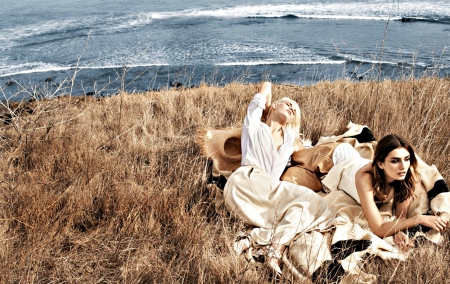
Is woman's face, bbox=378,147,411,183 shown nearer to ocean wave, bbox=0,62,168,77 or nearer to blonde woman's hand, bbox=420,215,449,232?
blonde woman's hand, bbox=420,215,449,232

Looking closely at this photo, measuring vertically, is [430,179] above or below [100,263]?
above

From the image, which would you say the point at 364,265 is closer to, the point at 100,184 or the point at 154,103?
the point at 100,184

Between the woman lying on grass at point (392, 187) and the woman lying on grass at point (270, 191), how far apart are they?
0.34 meters

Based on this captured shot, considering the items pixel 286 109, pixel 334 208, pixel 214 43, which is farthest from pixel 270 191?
pixel 214 43

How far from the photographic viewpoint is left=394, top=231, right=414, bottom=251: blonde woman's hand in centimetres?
300

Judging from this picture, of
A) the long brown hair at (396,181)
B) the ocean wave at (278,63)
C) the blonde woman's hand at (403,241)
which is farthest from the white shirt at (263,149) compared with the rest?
the ocean wave at (278,63)

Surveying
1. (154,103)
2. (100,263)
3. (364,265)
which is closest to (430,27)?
(154,103)

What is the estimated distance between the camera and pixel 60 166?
4.02 meters

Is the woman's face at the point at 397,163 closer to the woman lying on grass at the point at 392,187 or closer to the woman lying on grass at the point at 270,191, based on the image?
the woman lying on grass at the point at 392,187

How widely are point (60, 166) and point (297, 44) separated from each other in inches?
368

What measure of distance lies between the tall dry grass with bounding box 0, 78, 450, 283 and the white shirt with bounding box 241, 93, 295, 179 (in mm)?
472

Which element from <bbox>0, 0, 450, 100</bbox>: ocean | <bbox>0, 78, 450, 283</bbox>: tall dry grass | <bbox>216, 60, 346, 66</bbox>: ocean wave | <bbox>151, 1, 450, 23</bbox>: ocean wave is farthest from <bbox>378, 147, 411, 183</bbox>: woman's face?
<bbox>151, 1, 450, 23</bbox>: ocean wave

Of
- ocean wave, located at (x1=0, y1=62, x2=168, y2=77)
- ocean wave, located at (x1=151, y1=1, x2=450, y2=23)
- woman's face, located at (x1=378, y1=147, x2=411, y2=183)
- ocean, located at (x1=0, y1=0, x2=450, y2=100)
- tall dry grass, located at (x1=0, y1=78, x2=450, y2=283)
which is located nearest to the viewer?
tall dry grass, located at (x1=0, y1=78, x2=450, y2=283)

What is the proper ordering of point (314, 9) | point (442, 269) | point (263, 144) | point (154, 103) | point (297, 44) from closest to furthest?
1. point (442, 269)
2. point (263, 144)
3. point (154, 103)
4. point (297, 44)
5. point (314, 9)
